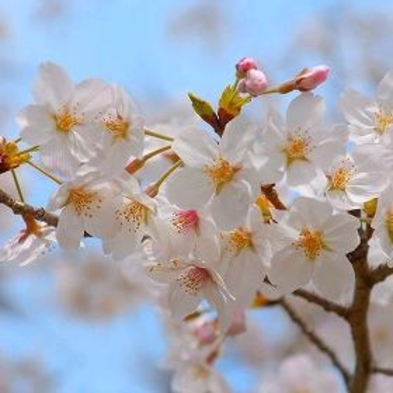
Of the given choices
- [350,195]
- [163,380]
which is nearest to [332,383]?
[350,195]

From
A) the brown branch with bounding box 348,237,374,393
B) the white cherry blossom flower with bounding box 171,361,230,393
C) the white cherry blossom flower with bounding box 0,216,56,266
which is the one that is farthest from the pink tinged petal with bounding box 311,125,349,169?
the white cherry blossom flower with bounding box 171,361,230,393

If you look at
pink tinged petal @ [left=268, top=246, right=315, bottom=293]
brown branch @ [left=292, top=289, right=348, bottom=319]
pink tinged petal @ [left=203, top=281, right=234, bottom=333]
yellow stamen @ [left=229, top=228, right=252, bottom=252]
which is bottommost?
brown branch @ [left=292, top=289, right=348, bottom=319]

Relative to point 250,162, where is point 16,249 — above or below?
below

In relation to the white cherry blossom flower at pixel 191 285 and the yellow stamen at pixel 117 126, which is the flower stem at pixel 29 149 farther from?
the white cherry blossom flower at pixel 191 285

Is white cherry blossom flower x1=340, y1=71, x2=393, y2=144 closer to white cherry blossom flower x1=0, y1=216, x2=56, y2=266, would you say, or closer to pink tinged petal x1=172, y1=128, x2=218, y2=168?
pink tinged petal x1=172, y1=128, x2=218, y2=168

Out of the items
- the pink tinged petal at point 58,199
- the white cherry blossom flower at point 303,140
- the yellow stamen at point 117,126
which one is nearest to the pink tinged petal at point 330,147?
the white cherry blossom flower at point 303,140

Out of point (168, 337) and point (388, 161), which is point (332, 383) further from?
point (388, 161)

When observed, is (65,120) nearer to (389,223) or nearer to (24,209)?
(24,209)
